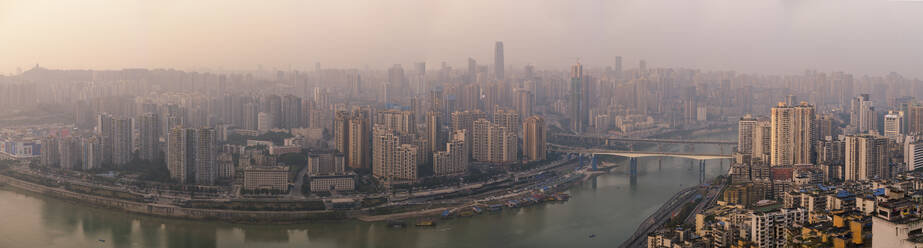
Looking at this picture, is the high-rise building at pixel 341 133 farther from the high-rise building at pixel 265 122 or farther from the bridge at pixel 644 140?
the bridge at pixel 644 140

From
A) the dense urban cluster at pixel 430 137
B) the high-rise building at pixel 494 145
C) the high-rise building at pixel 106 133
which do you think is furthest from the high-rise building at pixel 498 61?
the high-rise building at pixel 106 133

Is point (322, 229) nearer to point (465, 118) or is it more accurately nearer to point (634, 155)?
point (465, 118)

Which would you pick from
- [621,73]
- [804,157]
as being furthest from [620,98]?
[804,157]

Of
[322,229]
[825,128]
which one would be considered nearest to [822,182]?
[825,128]

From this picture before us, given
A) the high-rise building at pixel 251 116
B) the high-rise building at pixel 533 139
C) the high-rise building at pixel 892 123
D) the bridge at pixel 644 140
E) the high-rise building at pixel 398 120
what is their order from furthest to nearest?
the bridge at pixel 644 140 < the high-rise building at pixel 251 116 < the high-rise building at pixel 533 139 < the high-rise building at pixel 398 120 < the high-rise building at pixel 892 123

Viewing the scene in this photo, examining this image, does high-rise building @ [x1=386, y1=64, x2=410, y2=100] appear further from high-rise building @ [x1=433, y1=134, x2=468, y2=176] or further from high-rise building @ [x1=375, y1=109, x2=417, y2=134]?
high-rise building @ [x1=433, y1=134, x2=468, y2=176]

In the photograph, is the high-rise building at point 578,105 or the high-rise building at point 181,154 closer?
the high-rise building at point 181,154
